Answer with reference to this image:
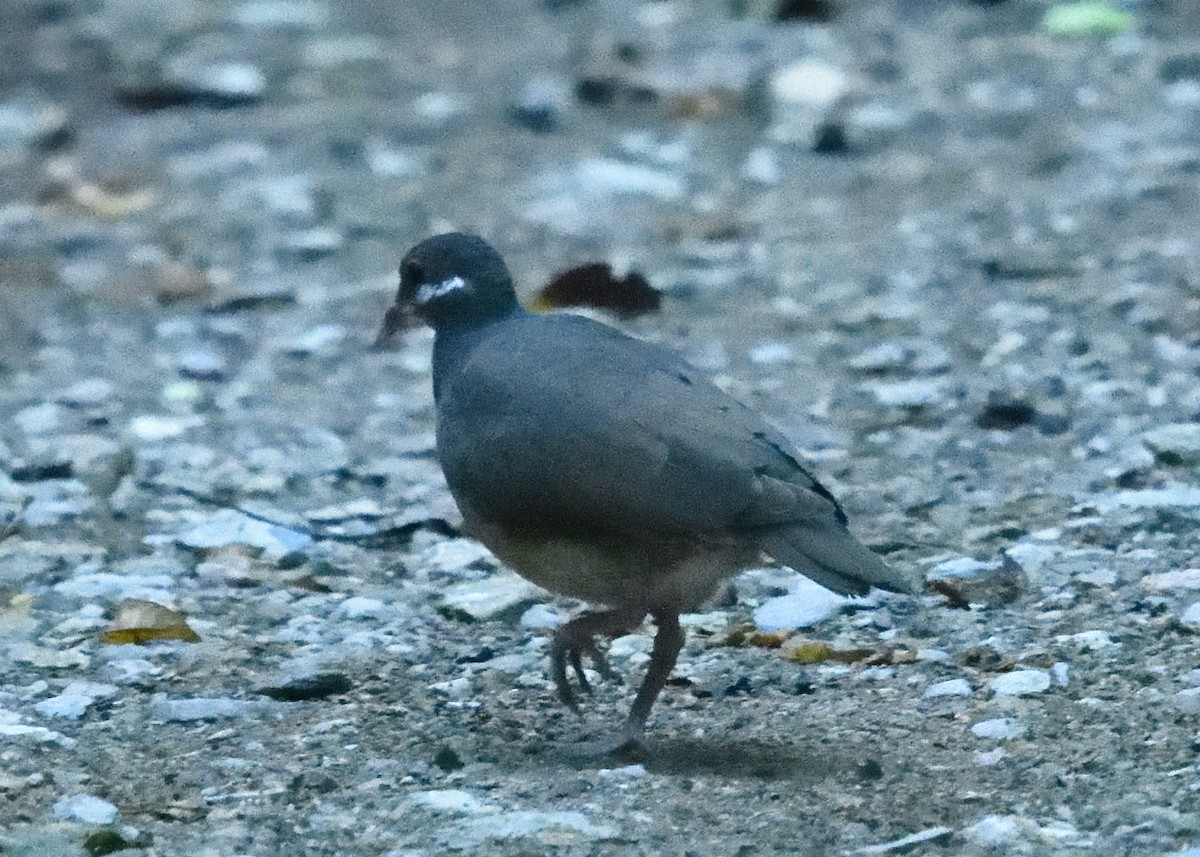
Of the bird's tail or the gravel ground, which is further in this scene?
the gravel ground

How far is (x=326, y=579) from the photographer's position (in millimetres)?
4973

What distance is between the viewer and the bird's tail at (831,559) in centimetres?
355

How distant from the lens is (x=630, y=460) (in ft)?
12.1

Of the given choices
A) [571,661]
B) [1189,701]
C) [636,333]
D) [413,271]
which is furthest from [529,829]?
[636,333]

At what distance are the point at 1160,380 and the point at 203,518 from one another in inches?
103

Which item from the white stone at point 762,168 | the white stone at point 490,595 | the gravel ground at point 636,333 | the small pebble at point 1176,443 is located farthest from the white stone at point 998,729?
the white stone at point 762,168

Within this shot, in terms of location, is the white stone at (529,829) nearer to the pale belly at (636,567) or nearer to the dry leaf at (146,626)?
the pale belly at (636,567)

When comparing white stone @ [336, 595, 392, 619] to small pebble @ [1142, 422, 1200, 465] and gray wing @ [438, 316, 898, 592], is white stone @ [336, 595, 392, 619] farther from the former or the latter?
small pebble @ [1142, 422, 1200, 465]

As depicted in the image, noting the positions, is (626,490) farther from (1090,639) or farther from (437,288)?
(1090,639)

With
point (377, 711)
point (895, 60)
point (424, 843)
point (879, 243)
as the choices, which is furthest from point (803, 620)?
point (895, 60)

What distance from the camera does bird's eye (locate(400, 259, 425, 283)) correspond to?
453 centimetres

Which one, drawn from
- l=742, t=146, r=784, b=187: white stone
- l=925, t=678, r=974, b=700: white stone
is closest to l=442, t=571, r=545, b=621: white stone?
l=925, t=678, r=974, b=700: white stone

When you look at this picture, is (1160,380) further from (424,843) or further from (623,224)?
(424,843)

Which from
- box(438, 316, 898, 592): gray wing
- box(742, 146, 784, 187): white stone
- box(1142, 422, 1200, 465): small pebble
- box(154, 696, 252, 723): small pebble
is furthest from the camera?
box(742, 146, 784, 187): white stone
